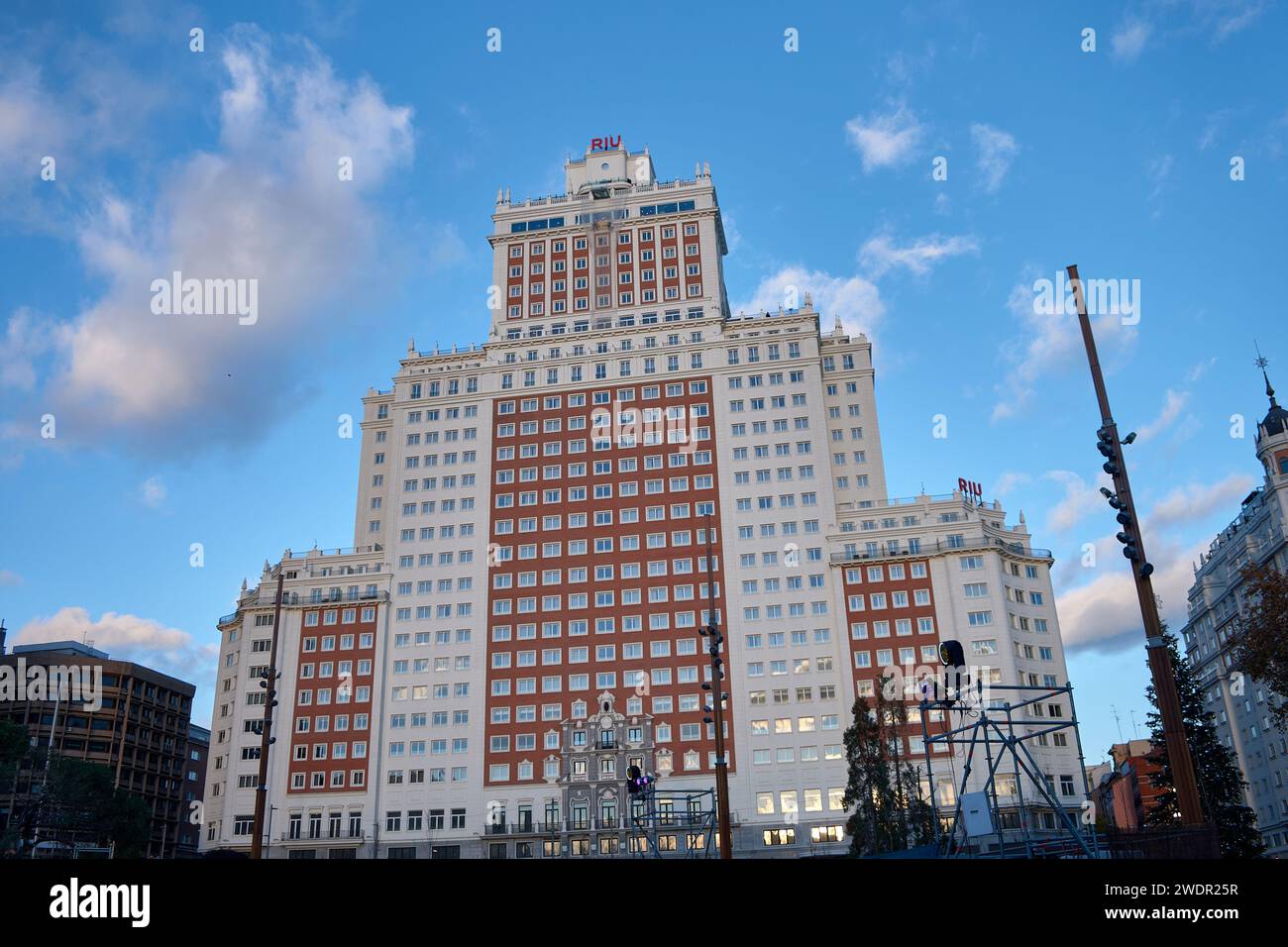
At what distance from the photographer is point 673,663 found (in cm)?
9569

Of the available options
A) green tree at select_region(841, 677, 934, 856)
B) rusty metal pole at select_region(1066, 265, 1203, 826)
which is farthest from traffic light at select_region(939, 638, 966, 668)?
green tree at select_region(841, 677, 934, 856)

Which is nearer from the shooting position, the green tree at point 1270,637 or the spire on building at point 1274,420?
the green tree at point 1270,637

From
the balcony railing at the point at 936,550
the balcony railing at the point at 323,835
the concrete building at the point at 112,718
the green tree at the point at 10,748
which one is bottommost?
the balcony railing at the point at 323,835

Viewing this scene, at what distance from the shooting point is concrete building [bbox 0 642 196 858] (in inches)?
4311

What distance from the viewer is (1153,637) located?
1769cm

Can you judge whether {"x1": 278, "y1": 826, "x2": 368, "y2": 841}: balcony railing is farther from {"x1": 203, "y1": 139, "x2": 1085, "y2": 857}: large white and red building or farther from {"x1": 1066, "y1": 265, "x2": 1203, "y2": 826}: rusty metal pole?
{"x1": 1066, "y1": 265, "x2": 1203, "y2": 826}: rusty metal pole

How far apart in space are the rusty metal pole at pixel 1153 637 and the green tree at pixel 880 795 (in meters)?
45.1

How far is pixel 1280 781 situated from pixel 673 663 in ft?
193

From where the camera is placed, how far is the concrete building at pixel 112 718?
359 ft

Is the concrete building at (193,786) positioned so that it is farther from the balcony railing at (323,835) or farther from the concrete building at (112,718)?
the balcony railing at (323,835)

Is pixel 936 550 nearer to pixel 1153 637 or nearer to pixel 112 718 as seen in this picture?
pixel 1153 637

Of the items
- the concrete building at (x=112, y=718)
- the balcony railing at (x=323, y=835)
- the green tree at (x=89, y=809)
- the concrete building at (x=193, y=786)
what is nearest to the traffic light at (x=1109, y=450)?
the green tree at (x=89, y=809)
